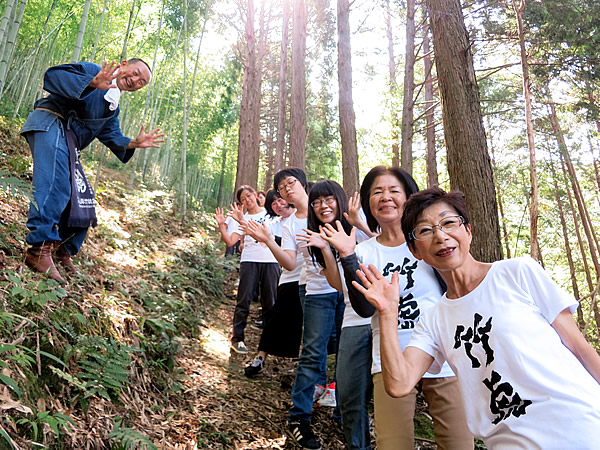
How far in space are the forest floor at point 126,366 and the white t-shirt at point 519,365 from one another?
5.60ft

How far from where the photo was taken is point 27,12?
10320 millimetres

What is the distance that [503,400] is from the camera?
55.9 inches

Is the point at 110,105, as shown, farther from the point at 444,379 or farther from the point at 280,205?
the point at 444,379

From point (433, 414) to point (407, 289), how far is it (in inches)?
27.5

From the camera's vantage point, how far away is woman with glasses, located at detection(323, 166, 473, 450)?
81.0 inches

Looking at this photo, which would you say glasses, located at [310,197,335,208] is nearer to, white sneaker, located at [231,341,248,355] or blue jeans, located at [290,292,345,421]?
blue jeans, located at [290,292,345,421]

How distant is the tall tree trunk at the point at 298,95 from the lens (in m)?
7.82

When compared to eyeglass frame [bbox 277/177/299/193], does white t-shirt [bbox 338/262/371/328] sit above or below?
below

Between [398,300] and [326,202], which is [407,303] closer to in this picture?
[398,300]

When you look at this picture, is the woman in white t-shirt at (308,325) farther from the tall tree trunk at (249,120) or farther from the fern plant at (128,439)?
the tall tree trunk at (249,120)

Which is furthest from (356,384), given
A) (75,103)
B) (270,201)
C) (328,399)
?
(270,201)

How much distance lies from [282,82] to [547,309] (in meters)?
14.0

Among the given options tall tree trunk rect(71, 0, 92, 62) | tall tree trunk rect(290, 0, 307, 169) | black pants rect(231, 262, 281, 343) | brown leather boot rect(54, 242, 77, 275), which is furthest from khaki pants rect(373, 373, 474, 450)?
tall tree trunk rect(290, 0, 307, 169)

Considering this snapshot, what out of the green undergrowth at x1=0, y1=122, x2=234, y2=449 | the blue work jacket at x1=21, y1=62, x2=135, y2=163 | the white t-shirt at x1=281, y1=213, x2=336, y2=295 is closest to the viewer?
the green undergrowth at x1=0, y1=122, x2=234, y2=449
